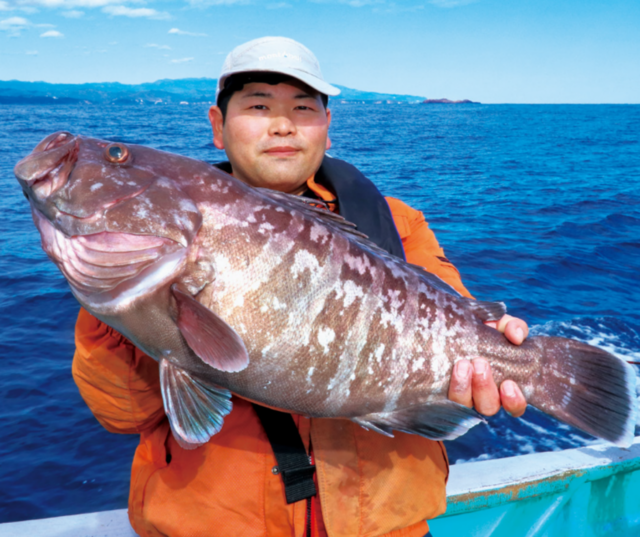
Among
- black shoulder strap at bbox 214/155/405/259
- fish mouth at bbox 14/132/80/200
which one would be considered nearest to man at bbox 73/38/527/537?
black shoulder strap at bbox 214/155/405/259

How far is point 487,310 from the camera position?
8.95 feet

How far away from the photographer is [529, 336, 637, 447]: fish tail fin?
2.54 metres

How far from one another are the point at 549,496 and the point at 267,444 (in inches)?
116

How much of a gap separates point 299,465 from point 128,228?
4.93ft

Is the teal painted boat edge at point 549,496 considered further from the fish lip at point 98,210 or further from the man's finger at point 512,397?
the fish lip at point 98,210

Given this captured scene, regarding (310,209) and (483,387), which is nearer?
(483,387)

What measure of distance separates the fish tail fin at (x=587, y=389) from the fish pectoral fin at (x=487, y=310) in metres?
0.22

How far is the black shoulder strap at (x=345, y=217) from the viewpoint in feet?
8.43

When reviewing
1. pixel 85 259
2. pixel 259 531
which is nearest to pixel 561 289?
pixel 259 531

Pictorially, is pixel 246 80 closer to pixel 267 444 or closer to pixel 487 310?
pixel 487 310

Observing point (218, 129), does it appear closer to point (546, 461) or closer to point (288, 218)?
point (288, 218)

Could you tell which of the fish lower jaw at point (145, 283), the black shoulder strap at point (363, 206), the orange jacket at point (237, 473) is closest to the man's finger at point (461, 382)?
the orange jacket at point (237, 473)

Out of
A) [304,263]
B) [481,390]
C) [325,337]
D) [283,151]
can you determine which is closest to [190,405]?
[325,337]

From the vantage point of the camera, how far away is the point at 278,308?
221cm
